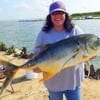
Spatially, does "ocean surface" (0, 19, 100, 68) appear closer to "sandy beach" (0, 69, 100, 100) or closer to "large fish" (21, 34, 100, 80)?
"large fish" (21, 34, 100, 80)

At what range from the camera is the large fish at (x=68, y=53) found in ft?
10.7

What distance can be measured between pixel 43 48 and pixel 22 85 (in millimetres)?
5496

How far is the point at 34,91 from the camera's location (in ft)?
26.2

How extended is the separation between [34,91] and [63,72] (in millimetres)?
4436

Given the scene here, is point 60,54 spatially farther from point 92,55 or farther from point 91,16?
point 91,16

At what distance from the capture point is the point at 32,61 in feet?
11.3

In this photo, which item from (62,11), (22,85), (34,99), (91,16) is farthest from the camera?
(91,16)

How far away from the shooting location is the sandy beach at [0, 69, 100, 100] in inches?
290

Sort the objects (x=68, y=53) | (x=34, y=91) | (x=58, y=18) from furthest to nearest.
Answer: (x=34, y=91)
(x=58, y=18)
(x=68, y=53)

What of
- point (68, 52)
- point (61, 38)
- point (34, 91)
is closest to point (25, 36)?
point (34, 91)

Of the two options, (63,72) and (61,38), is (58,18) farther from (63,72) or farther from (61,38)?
(63,72)

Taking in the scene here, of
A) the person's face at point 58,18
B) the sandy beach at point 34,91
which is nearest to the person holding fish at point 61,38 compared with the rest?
the person's face at point 58,18

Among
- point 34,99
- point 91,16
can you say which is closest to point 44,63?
point 34,99

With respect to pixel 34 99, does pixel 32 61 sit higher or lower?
higher
